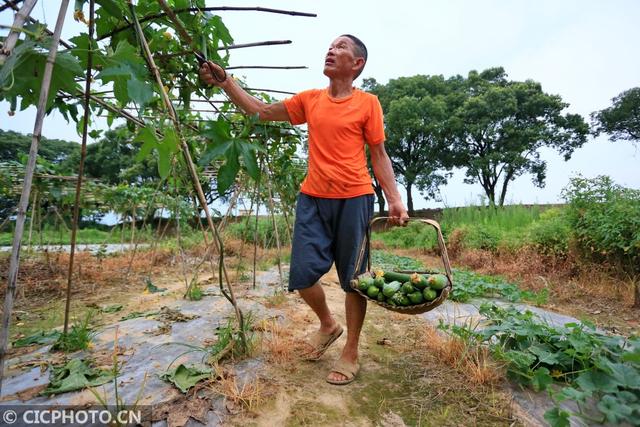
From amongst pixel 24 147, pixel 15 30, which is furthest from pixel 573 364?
pixel 24 147

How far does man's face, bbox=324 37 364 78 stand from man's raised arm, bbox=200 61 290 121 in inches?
14.7

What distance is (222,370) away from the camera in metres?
1.71

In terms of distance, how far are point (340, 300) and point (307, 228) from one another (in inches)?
88.5

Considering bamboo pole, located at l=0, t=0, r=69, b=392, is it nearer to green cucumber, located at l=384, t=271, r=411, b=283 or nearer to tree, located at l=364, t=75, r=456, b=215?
green cucumber, located at l=384, t=271, r=411, b=283

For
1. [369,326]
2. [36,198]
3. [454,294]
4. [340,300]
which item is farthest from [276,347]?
[36,198]

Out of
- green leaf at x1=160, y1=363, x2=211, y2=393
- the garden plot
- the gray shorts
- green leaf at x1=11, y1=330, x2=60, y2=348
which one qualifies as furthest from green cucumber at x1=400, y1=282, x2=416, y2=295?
green leaf at x1=11, y1=330, x2=60, y2=348

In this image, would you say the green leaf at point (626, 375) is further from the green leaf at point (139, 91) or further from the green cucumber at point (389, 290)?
the green leaf at point (139, 91)

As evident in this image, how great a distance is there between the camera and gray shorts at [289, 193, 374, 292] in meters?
1.87

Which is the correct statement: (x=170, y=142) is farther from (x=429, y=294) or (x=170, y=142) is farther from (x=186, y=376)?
(x=429, y=294)

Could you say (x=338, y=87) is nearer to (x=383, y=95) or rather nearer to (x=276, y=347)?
(x=276, y=347)

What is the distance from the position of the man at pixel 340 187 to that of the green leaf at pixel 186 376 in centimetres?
63

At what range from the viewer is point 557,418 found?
1243mm

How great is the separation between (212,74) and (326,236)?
1081 mm

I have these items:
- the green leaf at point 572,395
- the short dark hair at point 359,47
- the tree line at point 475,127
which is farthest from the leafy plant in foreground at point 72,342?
the tree line at point 475,127
